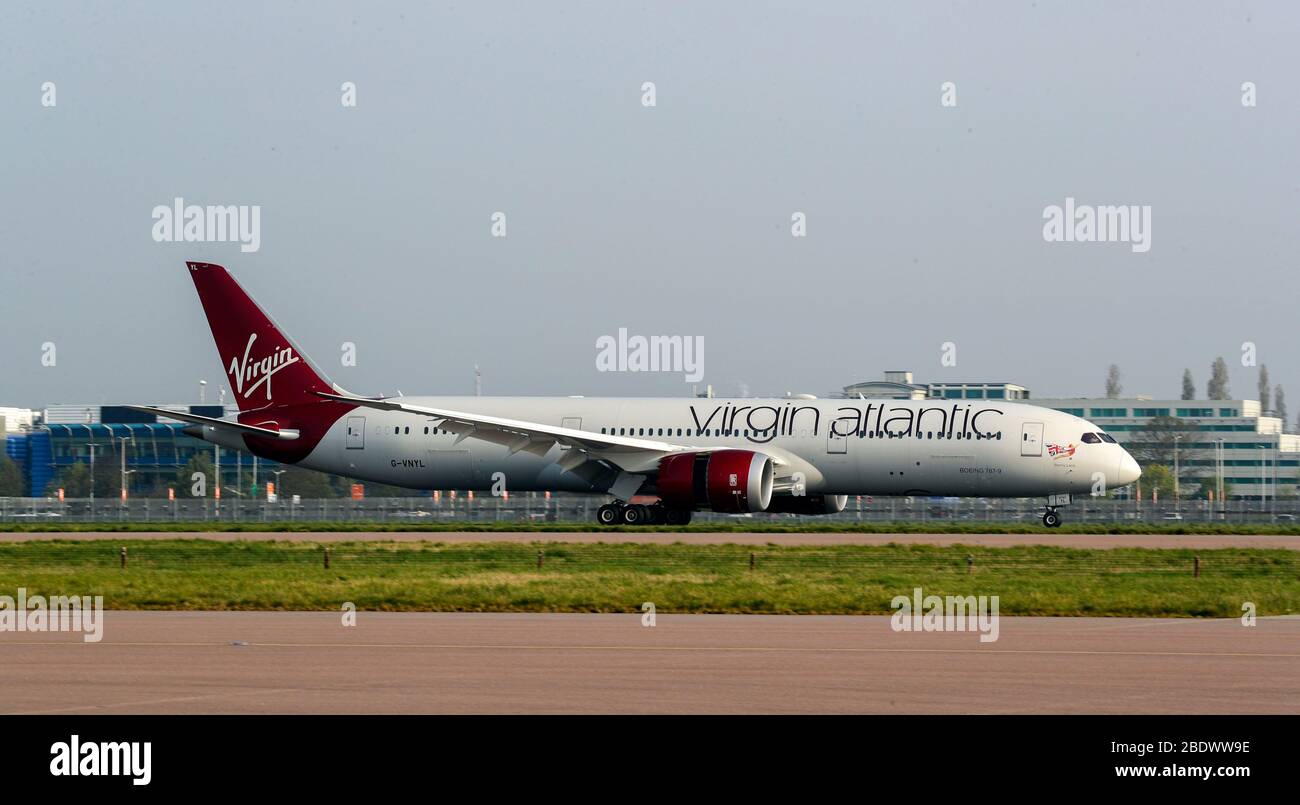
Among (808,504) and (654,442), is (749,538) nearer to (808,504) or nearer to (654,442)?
(808,504)

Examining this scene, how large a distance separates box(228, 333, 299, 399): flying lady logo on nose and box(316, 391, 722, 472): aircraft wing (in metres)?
3.18

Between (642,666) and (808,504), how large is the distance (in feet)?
113

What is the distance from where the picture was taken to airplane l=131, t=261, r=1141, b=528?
49.5 m

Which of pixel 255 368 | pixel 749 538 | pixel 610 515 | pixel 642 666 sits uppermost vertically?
pixel 255 368

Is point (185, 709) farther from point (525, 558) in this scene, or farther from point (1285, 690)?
point (525, 558)

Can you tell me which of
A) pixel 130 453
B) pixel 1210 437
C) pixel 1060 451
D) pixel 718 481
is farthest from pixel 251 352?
pixel 1210 437

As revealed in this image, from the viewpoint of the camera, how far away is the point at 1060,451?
49406mm

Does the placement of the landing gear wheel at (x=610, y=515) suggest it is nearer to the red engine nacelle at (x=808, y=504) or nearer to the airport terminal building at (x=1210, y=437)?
the red engine nacelle at (x=808, y=504)

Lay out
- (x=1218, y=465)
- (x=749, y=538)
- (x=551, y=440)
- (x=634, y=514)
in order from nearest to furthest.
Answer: (x=749, y=538) → (x=551, y=440) → (x=634, y=514) → (x=1218, y=465)

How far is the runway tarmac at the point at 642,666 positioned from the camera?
1517 cm

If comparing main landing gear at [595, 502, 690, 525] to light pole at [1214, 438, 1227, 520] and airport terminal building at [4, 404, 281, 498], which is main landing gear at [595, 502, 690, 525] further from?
light pole at [1214, 438, 1227, 520]

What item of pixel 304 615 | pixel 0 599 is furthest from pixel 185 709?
pixel 0 599

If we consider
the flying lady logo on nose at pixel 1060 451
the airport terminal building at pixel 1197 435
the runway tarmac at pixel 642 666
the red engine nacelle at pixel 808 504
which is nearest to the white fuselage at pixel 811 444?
the flying lady logo on nose at pixel 1060 451
